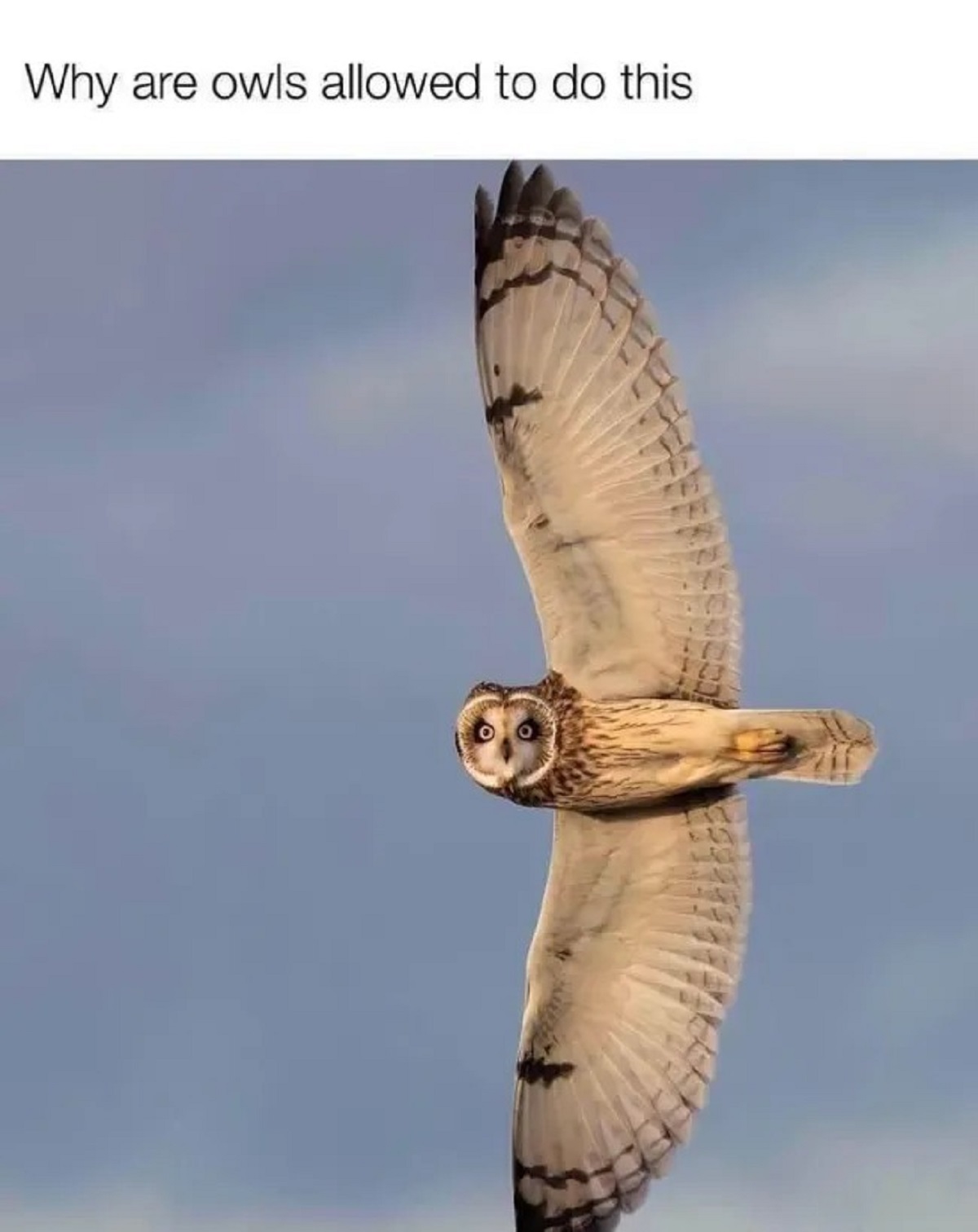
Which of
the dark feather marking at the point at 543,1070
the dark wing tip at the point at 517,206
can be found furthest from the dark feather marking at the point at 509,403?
the dark feather marking at the point at 543,1070

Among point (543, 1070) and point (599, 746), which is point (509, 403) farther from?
point (543, 1070)

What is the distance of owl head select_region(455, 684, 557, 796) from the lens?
1151 cm

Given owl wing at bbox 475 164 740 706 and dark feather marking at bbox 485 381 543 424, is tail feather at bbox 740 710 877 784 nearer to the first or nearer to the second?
owl wing at bbox 475 164 740 706

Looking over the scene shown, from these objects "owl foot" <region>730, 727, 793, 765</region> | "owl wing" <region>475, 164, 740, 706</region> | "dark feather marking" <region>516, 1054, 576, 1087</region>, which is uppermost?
"owl wing" <region>475, 164, 740, 706</region>

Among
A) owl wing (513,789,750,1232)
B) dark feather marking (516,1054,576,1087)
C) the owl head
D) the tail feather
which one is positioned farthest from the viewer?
dark feather marking (516,1054,576,1087)

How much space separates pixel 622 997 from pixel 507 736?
1493 mm

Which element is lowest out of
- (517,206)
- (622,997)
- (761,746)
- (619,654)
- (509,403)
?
(622,997)

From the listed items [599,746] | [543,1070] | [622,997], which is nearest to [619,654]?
[599,746]

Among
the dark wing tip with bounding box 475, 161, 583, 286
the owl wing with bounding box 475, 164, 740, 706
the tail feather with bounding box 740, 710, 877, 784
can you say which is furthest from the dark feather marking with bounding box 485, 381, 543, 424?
the tail feather with bounding box 740, 710, 877, 784

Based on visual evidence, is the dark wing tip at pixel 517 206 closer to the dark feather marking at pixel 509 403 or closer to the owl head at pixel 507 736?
the dark feather marking at pixel 509 403

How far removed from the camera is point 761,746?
11.4 m
